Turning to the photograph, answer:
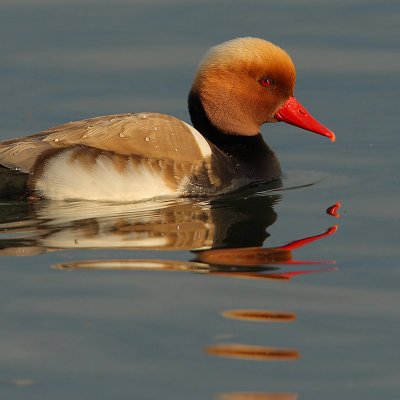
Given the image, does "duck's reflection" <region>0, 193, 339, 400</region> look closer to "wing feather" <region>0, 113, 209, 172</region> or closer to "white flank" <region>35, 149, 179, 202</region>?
"white flank" <region>35, 149, 179, 202</region>

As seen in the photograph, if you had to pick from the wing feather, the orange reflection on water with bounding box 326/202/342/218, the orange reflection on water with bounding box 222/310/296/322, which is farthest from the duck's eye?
the orange reflection on water with bounding box 222/310/296/322

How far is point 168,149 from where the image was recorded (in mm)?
8352

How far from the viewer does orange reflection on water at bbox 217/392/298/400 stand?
504 centimetres

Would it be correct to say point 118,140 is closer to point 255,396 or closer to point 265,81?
point 265,81

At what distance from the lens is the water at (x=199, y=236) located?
538 centimetres

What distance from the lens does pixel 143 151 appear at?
27.1 feet

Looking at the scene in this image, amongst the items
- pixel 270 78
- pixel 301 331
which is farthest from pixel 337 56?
pixel 301 331

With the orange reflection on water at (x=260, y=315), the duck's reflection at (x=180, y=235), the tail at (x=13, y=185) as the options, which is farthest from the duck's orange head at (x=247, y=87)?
the orange reflection on water at (x=260, y=315)

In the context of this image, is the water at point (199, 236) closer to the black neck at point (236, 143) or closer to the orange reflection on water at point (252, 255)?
the orange reflection on water at point (252, 255)

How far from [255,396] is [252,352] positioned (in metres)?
0.48

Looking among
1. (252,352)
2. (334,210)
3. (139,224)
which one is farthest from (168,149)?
(252,352)

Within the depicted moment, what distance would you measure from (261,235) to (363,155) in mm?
2376

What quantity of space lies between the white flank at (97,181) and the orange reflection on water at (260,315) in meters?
2.43

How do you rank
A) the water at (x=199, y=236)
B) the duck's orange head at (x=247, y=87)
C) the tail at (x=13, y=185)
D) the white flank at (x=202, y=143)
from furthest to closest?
the duck's orange head at (x=247, y=87) → the white flank at (x=202, y=143) → the tail at (x=13, y=185) → the water at (x=199, y=236)
